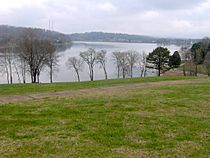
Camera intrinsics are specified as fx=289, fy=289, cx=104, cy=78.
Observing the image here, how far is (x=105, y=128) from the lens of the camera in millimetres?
5992

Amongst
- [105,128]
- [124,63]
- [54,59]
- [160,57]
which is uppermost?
[160,57]

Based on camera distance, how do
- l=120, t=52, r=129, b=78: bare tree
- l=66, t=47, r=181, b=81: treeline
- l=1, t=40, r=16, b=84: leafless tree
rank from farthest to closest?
1. l=120, t=52, r=129, b=78: bare tree
2. l=66, t=47, r=181, b=81: treeline
3. l=1, t=40, r=16, b=84: leafless tree

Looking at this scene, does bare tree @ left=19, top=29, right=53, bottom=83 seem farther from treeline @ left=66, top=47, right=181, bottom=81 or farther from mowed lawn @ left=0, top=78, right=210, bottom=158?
mowed lawn @ left=0, top=78, right=210, bottom=158

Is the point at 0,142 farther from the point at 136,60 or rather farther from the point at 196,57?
the point at 196,57

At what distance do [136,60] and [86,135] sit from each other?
47.7 metres

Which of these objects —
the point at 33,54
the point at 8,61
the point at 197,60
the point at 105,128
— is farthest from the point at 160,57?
the point at 105,128

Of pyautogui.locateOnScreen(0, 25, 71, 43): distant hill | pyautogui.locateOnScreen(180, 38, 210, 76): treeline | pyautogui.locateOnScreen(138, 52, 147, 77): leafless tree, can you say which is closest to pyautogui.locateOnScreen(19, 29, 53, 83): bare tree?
pyautogui.locateOnScreen(0, 25, 71, 43): distant hill

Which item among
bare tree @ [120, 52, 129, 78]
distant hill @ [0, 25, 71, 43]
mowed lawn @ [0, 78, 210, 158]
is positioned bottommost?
mowed lawn @ [0, 78, 210, 158]

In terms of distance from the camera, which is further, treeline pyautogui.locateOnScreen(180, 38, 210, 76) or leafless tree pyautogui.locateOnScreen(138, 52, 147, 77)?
leafless tree pyautogui.locateOnScreen(138, 52, 147, 77)

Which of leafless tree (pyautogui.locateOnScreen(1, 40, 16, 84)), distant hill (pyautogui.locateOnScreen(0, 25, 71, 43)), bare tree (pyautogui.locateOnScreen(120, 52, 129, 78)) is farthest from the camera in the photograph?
distant hill (pyautogui.locateOnScreen(0, 25, 71, 43))

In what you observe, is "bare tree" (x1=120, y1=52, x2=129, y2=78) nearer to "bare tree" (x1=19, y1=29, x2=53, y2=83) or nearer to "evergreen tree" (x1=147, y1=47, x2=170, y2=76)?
"evergreen tree" (x1=147, y1=47, x2=170, y2=76)

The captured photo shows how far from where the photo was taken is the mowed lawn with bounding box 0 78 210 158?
4773 millimetres

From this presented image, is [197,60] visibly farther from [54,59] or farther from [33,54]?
[33,54]

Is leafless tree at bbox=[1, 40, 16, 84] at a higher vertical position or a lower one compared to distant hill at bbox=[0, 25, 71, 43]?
lower
